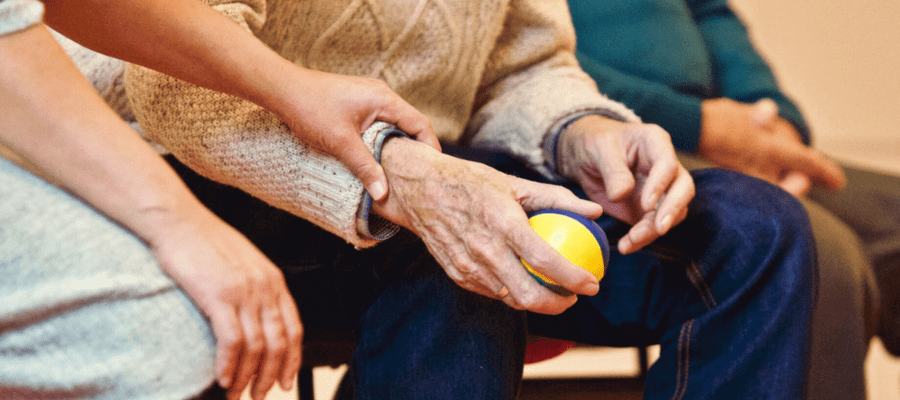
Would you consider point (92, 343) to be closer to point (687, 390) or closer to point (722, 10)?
point (687, 390)

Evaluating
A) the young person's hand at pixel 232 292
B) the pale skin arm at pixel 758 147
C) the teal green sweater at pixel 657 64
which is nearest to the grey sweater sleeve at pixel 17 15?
the young person's hand at pixel 232 292

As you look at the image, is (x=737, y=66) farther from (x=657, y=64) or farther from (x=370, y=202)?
(x=370, y=202)

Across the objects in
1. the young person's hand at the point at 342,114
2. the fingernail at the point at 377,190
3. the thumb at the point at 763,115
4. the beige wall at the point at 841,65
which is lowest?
the beige wall at the point at 841,65

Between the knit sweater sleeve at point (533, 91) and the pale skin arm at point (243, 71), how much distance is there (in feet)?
0.85

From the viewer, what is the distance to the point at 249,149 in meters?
0.64

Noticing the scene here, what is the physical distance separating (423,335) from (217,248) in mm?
266

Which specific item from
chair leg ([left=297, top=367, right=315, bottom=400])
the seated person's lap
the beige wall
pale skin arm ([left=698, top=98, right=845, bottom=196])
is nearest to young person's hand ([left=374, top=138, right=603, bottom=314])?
the seated person's lap

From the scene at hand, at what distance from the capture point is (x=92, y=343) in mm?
424

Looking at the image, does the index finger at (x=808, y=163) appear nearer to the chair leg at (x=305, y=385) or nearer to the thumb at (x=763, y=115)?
the thumb at (x=763, y=115)

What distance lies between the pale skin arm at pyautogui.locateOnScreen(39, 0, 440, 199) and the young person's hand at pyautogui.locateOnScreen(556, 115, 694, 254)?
0.78 ft

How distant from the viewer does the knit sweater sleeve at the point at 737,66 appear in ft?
5.01

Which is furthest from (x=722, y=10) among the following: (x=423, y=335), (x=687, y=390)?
(x=423, y=335)

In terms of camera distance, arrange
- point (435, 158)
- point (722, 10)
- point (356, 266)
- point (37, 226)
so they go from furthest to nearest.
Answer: point (722, 10), point (356, 266), point (435, 158), point (37, 226)

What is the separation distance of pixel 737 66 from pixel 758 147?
26 centimetres
